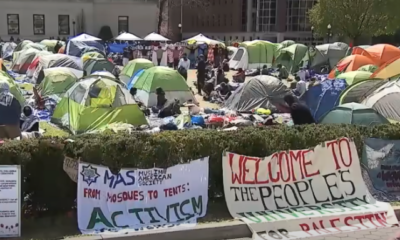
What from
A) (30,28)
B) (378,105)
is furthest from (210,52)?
(30,28)

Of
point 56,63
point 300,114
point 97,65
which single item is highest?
point 300,114

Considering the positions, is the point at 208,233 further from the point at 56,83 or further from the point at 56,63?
the point at 56,63

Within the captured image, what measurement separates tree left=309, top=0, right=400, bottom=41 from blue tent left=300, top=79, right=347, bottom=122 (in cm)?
3283

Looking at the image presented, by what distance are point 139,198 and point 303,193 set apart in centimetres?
237

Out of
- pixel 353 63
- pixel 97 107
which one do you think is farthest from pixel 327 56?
pixel 97 107

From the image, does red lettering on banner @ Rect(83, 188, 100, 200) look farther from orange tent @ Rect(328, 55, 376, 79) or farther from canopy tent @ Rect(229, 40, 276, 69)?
canopy tent @ Rect(229, 40, 276, 69)

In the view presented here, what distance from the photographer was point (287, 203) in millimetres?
7914

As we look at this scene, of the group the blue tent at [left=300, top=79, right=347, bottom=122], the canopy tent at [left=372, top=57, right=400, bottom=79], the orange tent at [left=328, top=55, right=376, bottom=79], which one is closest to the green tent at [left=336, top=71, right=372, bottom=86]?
the canopy tent at [left=372, top=57, right=400, bottom=79]

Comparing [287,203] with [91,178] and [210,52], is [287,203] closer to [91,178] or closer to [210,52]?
[91,178]

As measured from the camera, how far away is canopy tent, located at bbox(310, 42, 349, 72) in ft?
109

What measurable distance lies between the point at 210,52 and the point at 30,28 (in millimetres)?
26890

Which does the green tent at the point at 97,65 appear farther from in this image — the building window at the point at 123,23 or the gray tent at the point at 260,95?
the building window at the point at 123,23

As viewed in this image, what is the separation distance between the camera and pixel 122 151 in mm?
7246

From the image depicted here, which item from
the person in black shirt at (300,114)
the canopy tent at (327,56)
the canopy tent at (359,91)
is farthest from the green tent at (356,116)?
the canopy tent at (327,56)
